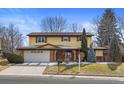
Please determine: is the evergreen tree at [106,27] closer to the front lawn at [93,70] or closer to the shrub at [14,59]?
the shrub at [14,59]

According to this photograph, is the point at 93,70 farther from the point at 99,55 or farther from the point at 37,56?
the point at 99,55

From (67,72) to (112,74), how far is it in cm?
477

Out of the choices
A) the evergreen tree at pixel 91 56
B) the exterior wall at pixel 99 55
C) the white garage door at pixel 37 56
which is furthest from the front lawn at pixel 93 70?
the exterior wall at pixel 99 55

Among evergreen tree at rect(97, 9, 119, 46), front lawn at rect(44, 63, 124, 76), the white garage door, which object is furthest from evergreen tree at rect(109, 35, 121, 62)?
evergreen tree at rect(97, 9, 119, 46)

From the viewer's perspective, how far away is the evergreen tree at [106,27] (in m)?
67.9

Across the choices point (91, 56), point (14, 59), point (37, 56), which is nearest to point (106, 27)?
point (37, 56)

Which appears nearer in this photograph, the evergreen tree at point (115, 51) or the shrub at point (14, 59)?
the evergreen tree at point (115, 51)

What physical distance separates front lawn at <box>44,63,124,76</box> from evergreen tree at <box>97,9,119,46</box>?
29.6 m

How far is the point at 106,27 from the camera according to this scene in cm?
6900

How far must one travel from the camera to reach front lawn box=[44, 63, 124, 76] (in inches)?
1366

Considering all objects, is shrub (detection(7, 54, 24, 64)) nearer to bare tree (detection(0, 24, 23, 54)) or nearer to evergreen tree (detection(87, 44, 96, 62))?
evergreen tree (detection(87, 44, 96, 62))

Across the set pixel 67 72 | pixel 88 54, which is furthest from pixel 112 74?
pixel 88 54

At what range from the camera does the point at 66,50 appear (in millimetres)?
51219

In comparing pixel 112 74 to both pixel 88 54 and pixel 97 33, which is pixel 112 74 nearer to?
pixel 88 54
